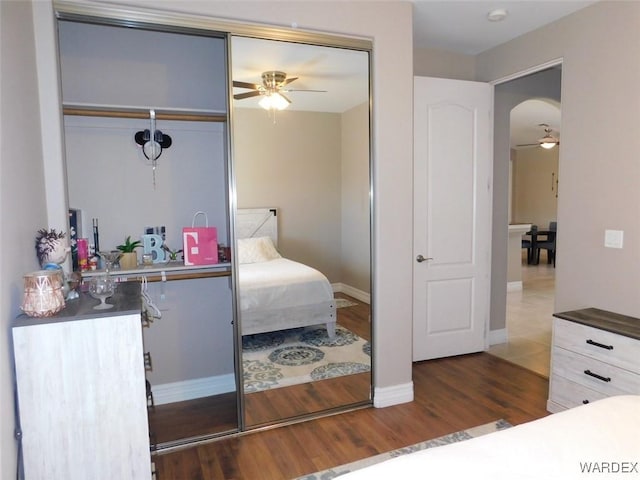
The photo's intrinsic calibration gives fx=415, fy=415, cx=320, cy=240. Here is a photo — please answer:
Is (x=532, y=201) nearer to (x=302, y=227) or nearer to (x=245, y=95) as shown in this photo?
(x=302, y=227)

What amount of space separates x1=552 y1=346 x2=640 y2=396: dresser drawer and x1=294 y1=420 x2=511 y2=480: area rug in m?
0.51

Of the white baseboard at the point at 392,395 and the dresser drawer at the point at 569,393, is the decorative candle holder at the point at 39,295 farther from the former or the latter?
the dresser drawer at the point at 569,393

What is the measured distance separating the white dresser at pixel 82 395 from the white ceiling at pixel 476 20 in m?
2.76

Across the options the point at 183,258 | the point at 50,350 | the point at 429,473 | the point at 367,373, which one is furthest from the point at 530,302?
the point at 50,350

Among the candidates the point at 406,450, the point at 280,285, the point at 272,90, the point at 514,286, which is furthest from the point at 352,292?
the point at 514,286

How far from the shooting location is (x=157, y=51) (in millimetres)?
2840

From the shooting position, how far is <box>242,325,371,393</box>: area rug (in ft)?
9.34

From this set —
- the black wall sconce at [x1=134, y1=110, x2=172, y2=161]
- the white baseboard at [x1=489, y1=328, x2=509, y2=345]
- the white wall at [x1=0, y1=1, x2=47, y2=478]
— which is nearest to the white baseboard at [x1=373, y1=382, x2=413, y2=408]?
the white baseboard at [x1=489, y1=328, x2=509, y2=345]

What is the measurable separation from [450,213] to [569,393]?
1640 millimetres

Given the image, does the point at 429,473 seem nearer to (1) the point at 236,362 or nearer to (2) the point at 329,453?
(2) the point at 329,453

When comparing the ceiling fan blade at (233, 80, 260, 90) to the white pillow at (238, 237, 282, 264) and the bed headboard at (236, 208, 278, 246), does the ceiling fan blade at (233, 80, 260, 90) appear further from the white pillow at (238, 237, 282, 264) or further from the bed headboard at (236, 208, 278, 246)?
the white pillow at (238, 237, 282, 264)

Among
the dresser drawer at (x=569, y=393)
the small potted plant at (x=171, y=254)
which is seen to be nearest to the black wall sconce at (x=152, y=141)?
the small potted plant at (x=171, y=254)

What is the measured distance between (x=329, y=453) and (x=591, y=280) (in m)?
2.15

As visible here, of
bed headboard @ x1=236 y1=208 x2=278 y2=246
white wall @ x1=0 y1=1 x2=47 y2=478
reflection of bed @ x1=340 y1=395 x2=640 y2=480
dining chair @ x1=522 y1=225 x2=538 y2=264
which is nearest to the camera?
reflection of bed @ x1=340 y1=395 x2=640 y2=480
